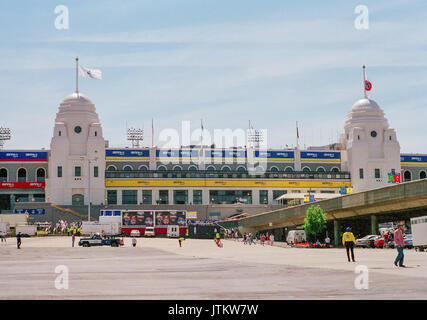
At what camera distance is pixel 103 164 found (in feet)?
362

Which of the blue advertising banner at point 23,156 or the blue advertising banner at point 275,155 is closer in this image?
the blue advertising banner at point 23,156

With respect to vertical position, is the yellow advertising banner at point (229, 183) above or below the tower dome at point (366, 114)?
below

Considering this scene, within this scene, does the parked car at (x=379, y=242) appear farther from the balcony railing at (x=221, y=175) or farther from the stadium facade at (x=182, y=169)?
the balcony railing at (x=221, y=175)

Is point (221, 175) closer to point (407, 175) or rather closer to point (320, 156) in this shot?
point (320, 156)

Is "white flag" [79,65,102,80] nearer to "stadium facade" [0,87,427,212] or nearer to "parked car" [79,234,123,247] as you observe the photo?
"stadium facade" [0,87,427,212]

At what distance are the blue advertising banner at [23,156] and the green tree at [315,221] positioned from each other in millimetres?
68420

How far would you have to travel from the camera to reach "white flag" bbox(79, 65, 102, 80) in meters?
94.7

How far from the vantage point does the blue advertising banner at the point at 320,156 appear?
120688mm

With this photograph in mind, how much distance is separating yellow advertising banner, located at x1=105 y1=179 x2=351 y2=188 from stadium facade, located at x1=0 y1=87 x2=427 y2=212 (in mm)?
185

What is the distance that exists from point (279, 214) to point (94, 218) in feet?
131

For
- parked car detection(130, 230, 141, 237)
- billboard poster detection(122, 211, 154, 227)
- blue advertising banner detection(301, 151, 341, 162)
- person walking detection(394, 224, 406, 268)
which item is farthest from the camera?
blue advertising banner detection(301, 151, 341, 162)

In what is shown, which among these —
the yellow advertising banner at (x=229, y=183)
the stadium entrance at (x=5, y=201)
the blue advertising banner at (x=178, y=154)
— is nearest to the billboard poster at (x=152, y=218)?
the yellow advertising banner at (x=229, y=183)

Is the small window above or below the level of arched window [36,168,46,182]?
below

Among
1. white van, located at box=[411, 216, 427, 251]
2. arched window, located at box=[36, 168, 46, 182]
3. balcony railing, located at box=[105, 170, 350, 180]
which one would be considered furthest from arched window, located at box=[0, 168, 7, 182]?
white van, located at box=[411, 216, 427, 251]
